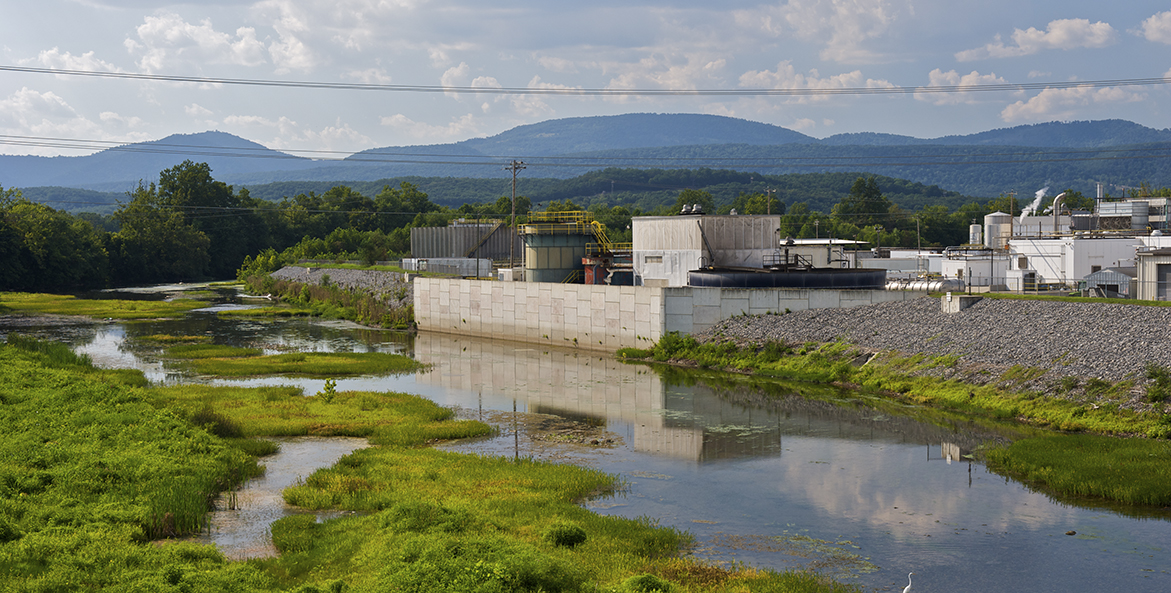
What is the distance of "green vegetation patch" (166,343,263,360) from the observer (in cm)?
5003

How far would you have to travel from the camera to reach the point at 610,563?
17625mm

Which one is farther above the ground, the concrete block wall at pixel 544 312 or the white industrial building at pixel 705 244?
the white industrial building at pixel 705 244

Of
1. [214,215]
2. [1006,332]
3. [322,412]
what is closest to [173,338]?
[322,412]

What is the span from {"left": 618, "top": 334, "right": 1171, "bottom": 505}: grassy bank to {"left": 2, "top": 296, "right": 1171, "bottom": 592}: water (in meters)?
1.06

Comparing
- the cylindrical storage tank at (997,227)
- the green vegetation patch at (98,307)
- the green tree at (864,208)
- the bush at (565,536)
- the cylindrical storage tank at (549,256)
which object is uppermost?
the green tree at (864,208)

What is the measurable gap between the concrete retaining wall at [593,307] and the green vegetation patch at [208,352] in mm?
15709

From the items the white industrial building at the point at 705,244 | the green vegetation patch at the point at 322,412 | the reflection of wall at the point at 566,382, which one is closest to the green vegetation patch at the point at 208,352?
the reflection of wall at the point at 566,382

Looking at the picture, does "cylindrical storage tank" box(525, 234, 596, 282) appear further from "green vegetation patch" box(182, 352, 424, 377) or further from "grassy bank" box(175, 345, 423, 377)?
"green vegetation patch" box(182, 352, 424, 377)

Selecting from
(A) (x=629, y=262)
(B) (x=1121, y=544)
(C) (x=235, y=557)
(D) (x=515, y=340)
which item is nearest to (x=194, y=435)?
(C) (x=235, y=557)

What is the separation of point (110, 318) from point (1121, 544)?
74072mm

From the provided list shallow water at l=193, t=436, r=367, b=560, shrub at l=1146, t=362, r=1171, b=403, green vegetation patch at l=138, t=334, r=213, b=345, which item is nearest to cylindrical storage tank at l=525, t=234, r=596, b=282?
green vegetation patch at l=138, t=334, r=213, b=345

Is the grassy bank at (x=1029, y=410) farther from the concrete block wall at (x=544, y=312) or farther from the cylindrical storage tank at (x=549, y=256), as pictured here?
the cylindrical storage tank at (x=549, y=256)

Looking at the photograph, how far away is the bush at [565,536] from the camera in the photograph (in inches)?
734

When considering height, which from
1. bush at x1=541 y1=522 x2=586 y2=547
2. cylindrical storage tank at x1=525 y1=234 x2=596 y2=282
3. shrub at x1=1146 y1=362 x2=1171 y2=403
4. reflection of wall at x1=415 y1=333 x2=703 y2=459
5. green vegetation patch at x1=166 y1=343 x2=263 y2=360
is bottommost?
reflection of wall at x1=415 y1=333 x2=703 y2=459
